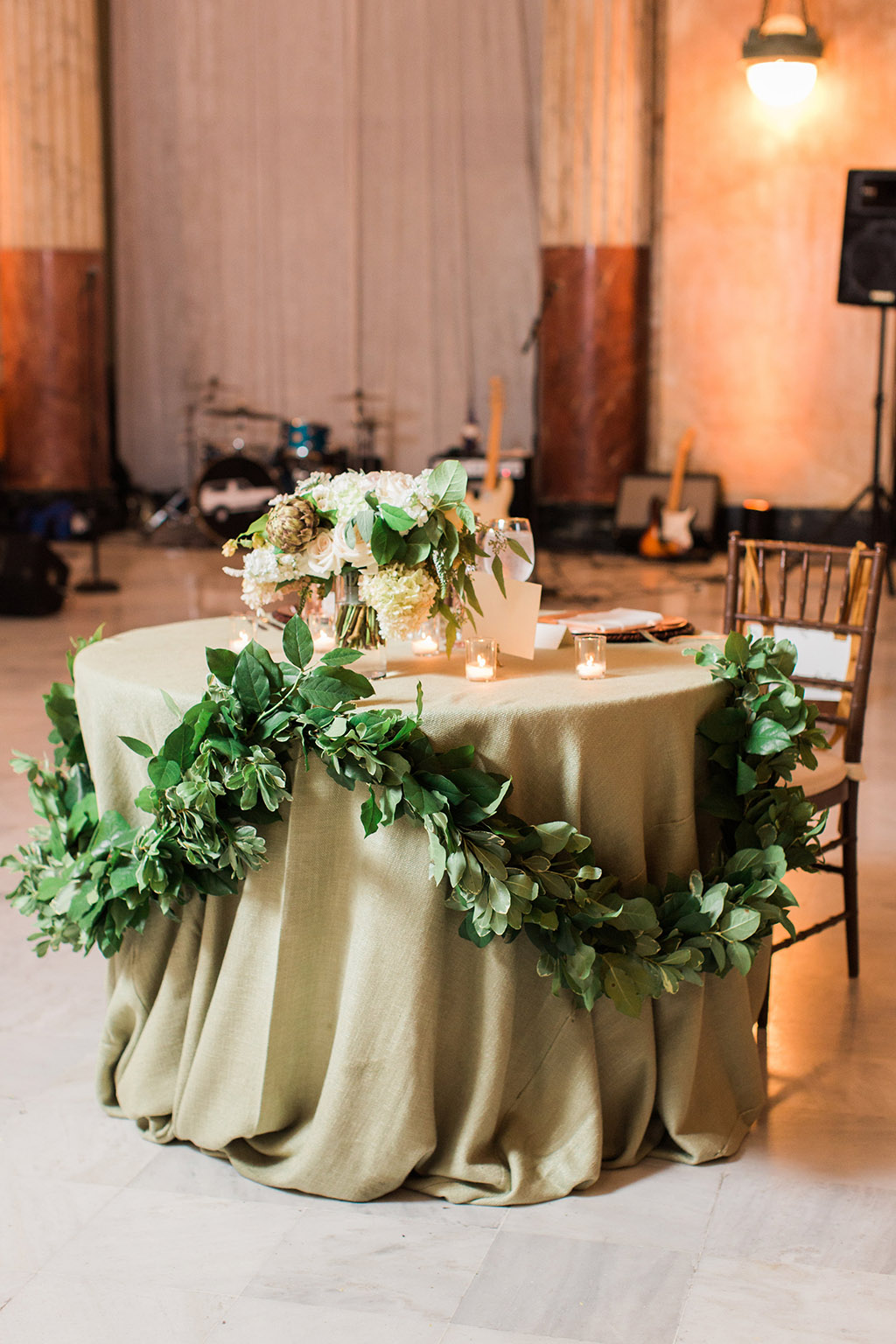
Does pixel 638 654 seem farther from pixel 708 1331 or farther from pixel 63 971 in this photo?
pixel 63 971

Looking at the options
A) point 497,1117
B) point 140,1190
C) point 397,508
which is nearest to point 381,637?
point 397,508

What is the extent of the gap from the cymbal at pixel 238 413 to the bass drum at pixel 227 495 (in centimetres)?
138

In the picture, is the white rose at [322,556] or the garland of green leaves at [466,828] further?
the white rose at [322,556]

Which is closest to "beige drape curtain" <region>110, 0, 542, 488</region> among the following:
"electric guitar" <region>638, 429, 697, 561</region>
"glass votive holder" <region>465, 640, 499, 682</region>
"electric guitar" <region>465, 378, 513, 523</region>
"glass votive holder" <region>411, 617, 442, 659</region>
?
"electric guitar" <region>638, 429, 697, 561</region>

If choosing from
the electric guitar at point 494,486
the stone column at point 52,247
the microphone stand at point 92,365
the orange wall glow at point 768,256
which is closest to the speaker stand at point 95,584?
the microphone stand at point 92,365

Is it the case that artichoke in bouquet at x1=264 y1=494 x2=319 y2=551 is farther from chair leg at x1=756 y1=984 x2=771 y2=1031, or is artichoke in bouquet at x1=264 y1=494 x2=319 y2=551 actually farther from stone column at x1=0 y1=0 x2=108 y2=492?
stone column at x1=0 y1=0 x2=108 y2=492

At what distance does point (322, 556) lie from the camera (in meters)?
2.33

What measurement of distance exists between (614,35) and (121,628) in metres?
5.02

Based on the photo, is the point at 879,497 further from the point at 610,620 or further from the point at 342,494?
the point at 342,494

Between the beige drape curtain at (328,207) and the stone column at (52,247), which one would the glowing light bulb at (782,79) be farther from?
the stone column at (52,247)

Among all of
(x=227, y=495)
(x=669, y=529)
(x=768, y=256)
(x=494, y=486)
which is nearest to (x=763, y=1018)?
(x=494, y=486)

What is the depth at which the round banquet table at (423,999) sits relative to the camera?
2.23m

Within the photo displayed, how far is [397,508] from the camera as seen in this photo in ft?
7.39

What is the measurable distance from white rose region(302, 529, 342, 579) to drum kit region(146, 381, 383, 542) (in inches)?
Result: 245
